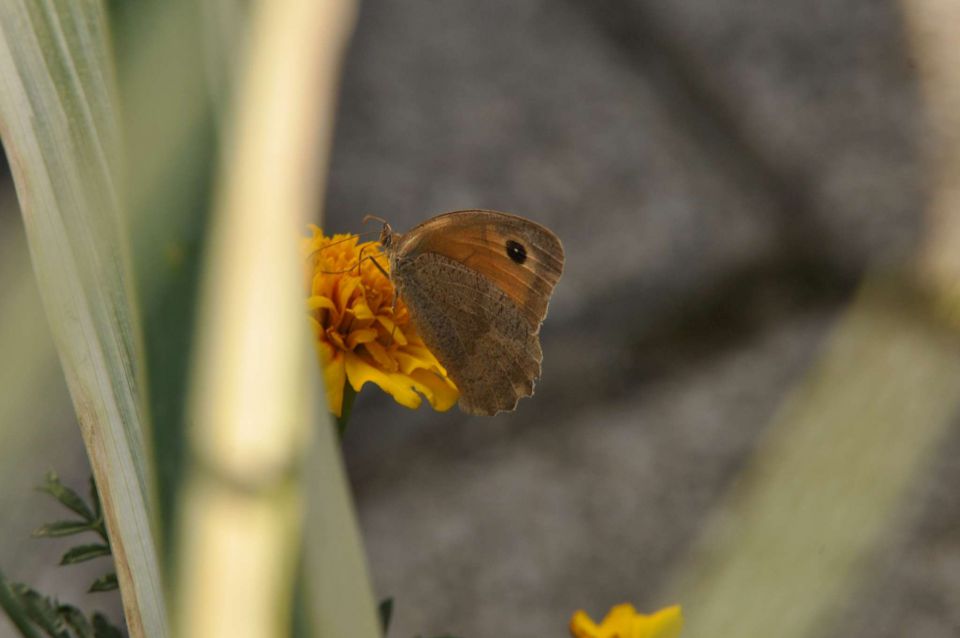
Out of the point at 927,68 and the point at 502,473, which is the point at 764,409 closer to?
the point at 502,473

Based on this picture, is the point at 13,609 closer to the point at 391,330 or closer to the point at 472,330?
the point at 391,330

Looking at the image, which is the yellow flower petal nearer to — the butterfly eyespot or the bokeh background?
the butterfly eyespot

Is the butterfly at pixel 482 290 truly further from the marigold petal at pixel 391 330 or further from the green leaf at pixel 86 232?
the green leaf at pixel 86 232

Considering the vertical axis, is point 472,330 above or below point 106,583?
above

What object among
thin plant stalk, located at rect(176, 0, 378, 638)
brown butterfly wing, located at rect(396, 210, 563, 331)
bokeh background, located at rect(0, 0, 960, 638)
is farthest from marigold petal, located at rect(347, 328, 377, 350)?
bokeh background, located at rect(0, 0, 960, 638)

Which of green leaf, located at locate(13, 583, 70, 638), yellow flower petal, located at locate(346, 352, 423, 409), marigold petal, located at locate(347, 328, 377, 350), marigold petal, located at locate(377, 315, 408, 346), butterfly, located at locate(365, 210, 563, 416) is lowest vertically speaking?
green leaf, located at locate(13, 583, 70, 638)

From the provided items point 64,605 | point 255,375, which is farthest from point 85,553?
point 255,375

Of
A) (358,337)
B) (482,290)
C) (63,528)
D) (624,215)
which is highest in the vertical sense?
(624,215)

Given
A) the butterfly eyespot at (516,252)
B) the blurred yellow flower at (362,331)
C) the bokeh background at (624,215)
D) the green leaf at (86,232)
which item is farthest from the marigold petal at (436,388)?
the bokeh background at (624,215)
